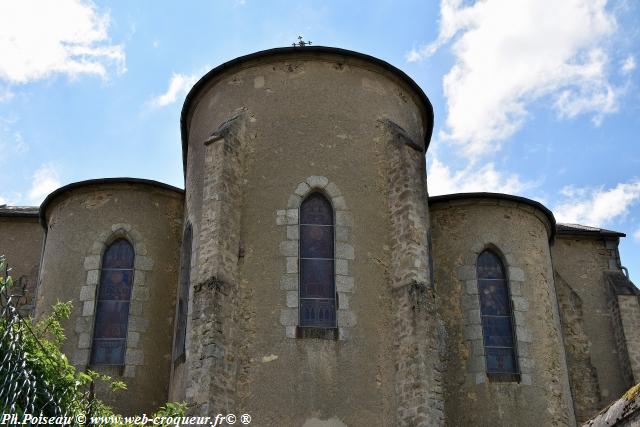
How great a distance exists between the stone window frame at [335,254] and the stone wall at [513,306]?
112 inches

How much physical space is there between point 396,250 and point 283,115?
3.34 meters

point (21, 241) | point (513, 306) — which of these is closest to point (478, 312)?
point (513, 306)

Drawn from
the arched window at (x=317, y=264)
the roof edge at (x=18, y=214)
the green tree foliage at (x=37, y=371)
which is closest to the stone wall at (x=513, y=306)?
the arched window at (x=317, y=264)

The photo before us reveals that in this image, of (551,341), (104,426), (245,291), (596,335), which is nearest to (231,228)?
(245,291)

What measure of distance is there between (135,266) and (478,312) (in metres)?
6.93

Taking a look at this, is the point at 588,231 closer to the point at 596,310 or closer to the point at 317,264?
the point at 596,310

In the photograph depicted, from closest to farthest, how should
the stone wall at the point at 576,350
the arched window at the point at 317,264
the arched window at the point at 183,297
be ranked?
the arched window at the point at 317,264 < the arched window at the point at 183,297 < the stone wall at the point at 576,350

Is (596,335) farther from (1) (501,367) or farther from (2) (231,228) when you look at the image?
(2) (231,228)

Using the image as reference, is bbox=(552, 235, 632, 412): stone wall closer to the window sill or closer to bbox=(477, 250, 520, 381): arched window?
bbox=(477, 250, 520, 381): arched window

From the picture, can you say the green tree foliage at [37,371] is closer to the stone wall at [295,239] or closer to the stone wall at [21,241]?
the stone wall at [295,239]

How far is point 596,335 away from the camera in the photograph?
18500mm

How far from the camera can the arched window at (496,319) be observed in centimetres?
1434

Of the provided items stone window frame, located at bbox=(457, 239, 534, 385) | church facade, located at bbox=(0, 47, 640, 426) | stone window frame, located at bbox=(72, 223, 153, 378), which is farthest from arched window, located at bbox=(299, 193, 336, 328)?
stone window frame, located at bbox=(72, 223, 153, 378)

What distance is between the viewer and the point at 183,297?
1424 cm
